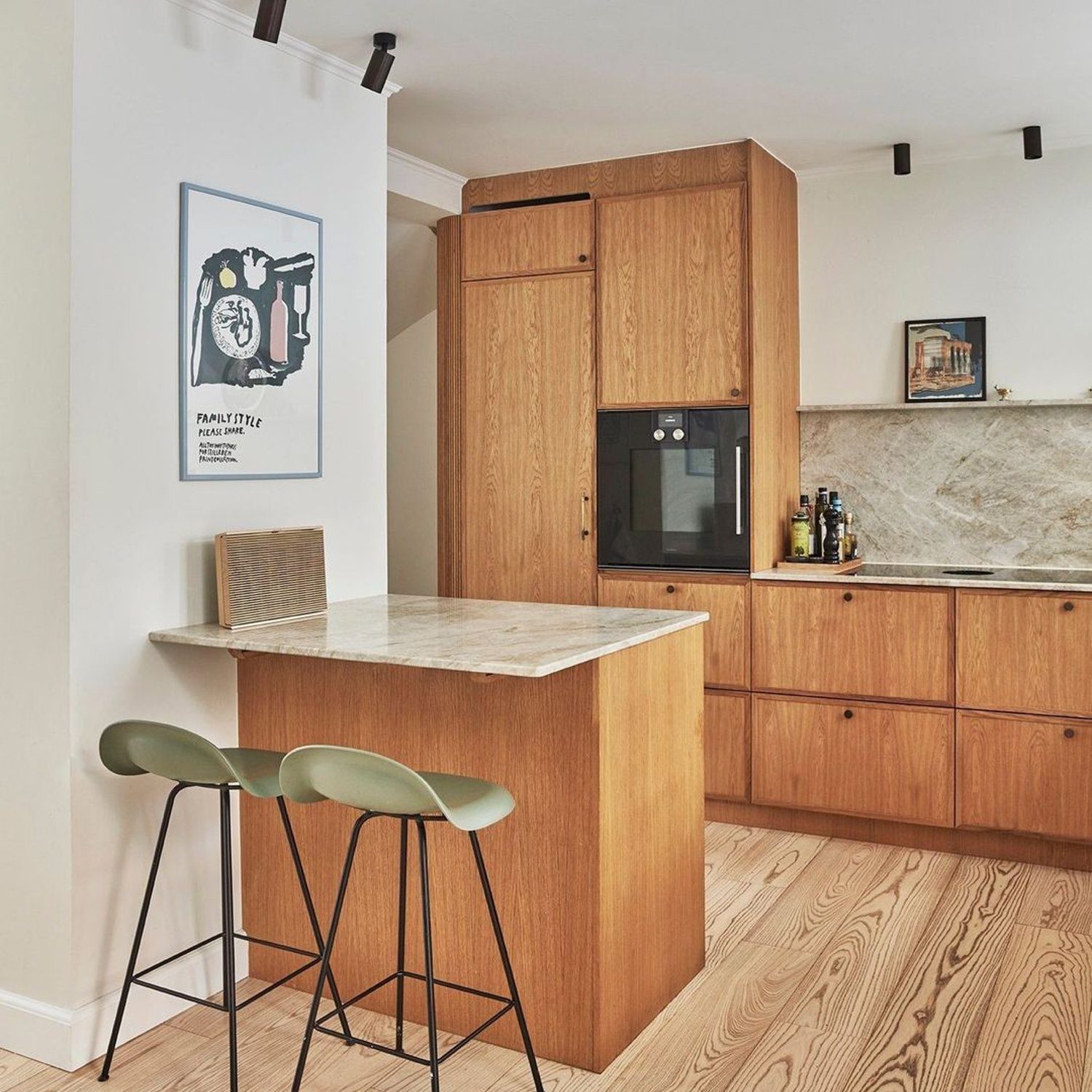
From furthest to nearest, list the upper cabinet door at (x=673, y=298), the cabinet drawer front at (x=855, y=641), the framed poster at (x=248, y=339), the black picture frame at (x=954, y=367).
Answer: the black picture frame at (x=954, y=367), the upper cabinet door at (x=673, y=298), the cabinet drawer front at (x=855, y=641), the framed poster at (x=248, y=339)

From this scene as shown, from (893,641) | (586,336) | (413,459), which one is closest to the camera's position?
(893,641)

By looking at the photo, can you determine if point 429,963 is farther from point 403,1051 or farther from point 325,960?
point 403,1051

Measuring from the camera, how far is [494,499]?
4.69 meters

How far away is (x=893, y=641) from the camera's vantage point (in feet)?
13.2

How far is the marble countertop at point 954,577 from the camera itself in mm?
3820

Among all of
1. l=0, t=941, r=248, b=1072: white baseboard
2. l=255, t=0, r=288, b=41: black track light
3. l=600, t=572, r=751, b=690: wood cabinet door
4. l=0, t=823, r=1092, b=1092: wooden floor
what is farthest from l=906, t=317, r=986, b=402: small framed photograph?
l=0, t=941, r=248, b=1072: white baseboard

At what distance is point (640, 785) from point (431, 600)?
2.97ft

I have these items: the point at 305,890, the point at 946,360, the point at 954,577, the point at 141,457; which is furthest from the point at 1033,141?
the point at 305,890

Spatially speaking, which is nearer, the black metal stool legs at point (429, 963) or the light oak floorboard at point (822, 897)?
the black metal stool legs at point (429, 963)

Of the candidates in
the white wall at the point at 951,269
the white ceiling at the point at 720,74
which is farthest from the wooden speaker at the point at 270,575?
the white wall at the point at 951,269

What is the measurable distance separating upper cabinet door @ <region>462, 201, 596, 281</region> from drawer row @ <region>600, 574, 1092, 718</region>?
49.7 inches

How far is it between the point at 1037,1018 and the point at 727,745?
1.68 meters

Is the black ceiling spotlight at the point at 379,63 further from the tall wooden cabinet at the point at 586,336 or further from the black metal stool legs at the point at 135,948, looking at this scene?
the black metal stool legs at the point at 135,948

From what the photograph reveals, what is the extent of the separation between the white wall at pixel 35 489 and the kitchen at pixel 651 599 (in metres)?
0.03
